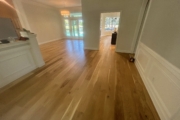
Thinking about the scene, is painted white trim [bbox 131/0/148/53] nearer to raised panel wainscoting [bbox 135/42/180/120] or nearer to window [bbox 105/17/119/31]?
raised panel wainscoting [bbox 135/42/180/120]

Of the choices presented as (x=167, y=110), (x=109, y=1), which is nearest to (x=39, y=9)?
(x=109, y=1)

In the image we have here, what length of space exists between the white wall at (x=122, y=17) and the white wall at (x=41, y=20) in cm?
382

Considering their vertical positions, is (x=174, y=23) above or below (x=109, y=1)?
below

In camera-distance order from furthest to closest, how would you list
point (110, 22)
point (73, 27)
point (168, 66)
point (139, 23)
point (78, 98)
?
point (110, 22) < point (73, 27) < point (139, 23) < point (78, 98) < point (168, 66)

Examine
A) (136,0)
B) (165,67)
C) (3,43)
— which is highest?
(136,0)

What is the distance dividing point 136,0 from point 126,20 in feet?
2.49

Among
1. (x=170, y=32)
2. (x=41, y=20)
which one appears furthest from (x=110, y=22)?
(x=170, y=32)

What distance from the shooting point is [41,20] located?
577 centimetres

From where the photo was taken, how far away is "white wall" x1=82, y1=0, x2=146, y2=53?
127 inches

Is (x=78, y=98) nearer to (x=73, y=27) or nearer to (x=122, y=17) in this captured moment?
(x=122, y=17)

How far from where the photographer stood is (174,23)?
3.83 feet

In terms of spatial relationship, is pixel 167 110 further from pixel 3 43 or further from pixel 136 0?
pixel 136 0

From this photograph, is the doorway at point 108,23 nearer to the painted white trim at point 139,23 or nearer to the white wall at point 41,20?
the white wall at point 41,20

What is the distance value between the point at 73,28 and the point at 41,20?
3.03 metres
